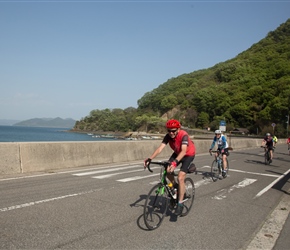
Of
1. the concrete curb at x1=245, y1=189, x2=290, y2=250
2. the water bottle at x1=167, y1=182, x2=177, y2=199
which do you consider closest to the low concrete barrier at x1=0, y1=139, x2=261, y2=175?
the water bottle at x1=167, y1=182, x2=177, y2=199

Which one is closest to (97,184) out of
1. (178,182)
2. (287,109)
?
(178,182)

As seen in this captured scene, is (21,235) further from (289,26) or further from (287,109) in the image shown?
(289,26)

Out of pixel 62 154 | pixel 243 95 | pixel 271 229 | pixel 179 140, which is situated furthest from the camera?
pixel 243 95

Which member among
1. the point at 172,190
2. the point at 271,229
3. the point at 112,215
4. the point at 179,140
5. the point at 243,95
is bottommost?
the point at 271,229

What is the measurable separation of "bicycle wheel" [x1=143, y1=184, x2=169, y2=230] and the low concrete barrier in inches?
240

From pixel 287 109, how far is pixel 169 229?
107 m

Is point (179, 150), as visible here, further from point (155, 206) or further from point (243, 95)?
point (243, 95)

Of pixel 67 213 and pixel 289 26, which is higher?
pixel 289 26

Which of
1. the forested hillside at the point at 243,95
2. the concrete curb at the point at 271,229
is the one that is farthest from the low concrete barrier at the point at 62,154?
the forested hillside at the point at 243,95

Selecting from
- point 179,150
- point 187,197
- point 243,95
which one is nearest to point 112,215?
point 187,197

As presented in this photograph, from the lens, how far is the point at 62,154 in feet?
38.8

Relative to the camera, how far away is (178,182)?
5859 millimetres

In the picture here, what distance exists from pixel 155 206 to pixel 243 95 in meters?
134

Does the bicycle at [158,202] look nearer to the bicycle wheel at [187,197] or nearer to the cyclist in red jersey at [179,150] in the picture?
the cyclist in red jersey at [179,150]
